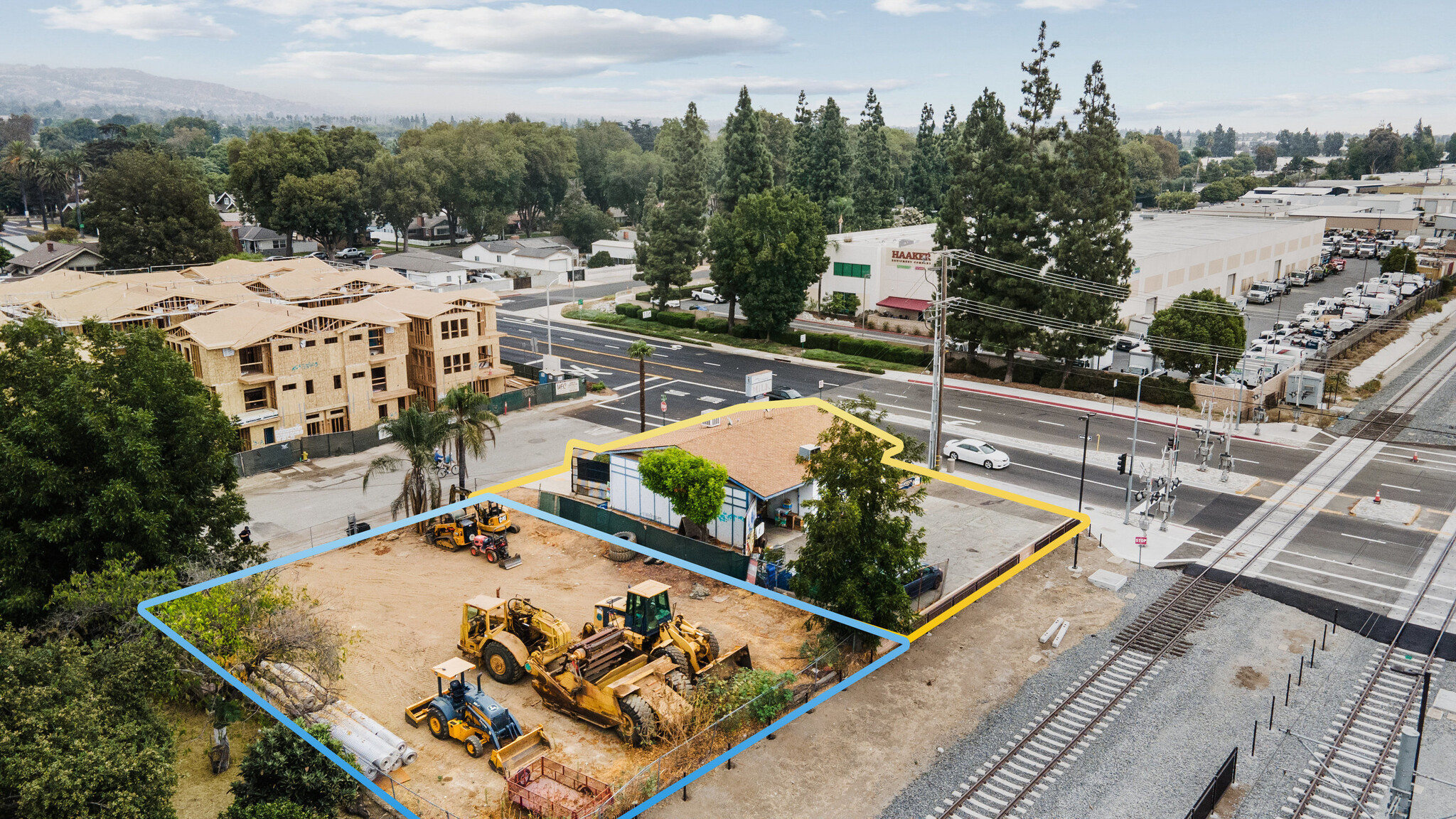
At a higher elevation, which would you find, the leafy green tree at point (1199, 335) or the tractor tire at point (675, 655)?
the leafy green tree at point (1199, 335)

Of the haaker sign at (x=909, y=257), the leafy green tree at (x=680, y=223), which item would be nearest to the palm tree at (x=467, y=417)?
the leafy green tree at (x=680, y=223)

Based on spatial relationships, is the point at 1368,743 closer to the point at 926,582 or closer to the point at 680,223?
the point at 926,582

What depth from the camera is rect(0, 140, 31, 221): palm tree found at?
143m

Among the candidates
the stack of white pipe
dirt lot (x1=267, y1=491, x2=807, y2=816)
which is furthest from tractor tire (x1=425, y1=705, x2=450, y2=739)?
the stack of white pipe

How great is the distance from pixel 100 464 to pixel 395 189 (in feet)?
306

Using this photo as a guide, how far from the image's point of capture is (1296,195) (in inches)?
6594

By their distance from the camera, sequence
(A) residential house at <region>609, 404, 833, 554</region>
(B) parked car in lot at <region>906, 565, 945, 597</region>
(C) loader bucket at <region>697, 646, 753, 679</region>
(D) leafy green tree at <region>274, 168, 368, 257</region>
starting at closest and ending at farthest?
(C) loader bucket at <region>697, 646, 753, 679</region> < (B) parked car in lot at <region>906, 565, 945, 597</region> < (A) residential house at <region>609, 404, 833, 554</region> < (D) leafy green tree at <region>274, 168, 368, 257</region>

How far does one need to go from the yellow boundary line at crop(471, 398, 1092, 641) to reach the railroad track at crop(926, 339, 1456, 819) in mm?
4722

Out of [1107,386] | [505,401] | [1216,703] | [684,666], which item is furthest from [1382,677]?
[505,401]

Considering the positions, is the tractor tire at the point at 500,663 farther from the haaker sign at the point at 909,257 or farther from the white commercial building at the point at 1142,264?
the haaker sign at the point at 909,257

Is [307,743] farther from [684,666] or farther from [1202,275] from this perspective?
[1202,275]

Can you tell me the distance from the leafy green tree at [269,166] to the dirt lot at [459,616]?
269 feet

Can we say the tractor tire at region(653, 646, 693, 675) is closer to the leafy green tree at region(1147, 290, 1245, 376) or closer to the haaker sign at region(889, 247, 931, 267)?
the leafy green tree at region(1147, 290, 1245, 376)

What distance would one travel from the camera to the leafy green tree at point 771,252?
7225cm
